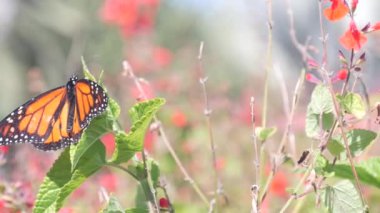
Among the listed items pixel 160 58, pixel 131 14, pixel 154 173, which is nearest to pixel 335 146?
pixel 154 173

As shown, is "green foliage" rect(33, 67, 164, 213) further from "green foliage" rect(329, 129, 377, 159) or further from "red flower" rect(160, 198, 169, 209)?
"green foliage" rect(329, 129, 377, 159)

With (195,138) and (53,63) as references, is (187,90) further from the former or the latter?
(53,63)

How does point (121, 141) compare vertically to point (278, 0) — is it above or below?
below

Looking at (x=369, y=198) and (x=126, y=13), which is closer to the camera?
(x=369, y=198)

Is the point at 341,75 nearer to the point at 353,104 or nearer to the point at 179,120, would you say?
the point at 353,104

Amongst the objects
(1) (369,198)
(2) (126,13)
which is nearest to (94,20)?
(2) (126,13)
